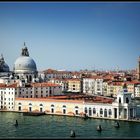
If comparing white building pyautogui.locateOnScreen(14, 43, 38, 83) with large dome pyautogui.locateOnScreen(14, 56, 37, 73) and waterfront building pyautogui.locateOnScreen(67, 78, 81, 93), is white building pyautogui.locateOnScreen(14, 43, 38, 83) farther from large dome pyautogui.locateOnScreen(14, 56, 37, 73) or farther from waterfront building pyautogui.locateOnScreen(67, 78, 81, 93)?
waterfront building pyautogui.locateOnScreen(67, 78, 81, 93)

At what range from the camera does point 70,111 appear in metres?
10.0

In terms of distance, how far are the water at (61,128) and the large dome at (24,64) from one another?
7.16 m

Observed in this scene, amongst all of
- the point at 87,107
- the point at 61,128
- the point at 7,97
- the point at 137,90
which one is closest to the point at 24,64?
the point at 137,90

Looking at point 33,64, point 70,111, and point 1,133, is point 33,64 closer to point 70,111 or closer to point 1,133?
point 70,111

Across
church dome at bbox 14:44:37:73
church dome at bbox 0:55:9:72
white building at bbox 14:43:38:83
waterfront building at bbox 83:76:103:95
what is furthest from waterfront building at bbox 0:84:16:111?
waterfront building at bbox 83:76:103:95

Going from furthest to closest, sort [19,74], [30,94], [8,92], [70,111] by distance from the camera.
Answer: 1. [19,74]
2. [30,94]
3. [8,92]
4. [70,111]

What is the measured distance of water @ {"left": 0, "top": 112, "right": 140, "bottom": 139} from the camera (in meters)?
6.84

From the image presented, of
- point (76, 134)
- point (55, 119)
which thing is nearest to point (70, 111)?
point (55, 119)

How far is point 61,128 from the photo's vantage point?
7.55 metres

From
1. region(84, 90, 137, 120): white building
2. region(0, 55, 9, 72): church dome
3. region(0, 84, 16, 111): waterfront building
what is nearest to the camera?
region(84, 90, 137, 120): white building

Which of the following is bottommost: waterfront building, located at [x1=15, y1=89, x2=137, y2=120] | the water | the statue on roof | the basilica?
the water

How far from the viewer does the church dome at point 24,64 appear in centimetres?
1659

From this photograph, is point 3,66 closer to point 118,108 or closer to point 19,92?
point 19,92

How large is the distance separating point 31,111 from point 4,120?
1807 millimetres
